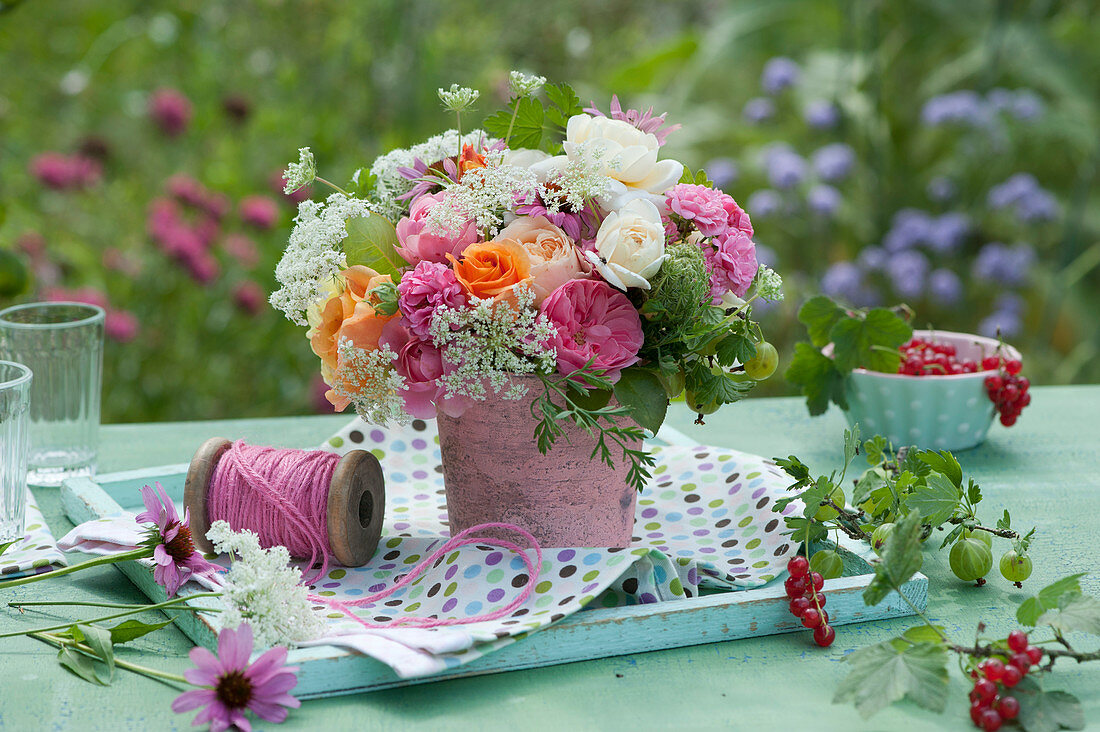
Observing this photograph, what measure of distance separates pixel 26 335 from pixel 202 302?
43.7 inches

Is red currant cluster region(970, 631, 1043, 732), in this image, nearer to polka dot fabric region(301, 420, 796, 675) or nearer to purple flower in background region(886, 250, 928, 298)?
polka dot fabric region(301, 420, 796, 675)

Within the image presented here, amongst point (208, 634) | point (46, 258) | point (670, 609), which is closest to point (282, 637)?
point (208, 634)

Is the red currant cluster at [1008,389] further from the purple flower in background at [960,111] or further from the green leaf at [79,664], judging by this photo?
the purple flower in background at [960,111]

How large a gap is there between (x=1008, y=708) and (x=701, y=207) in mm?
400

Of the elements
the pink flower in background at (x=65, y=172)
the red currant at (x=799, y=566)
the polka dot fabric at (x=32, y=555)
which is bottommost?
the polka dot fabric at (x=32, y=555)

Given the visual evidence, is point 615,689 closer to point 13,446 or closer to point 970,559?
point 970,559

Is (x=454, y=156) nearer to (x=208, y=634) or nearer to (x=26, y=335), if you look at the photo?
(x=208, y=634)

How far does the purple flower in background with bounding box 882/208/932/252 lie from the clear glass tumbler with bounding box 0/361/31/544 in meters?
2.25

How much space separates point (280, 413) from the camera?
7.49 ft

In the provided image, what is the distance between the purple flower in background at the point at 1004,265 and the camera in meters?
2.61

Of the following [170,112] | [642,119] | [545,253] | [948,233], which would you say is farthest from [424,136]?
[545,253]

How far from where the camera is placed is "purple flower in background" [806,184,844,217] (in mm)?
2590

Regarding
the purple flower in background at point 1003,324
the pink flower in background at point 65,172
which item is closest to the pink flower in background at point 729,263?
the pink flower in background at point 65,172

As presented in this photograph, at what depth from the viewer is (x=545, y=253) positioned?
78 cm
